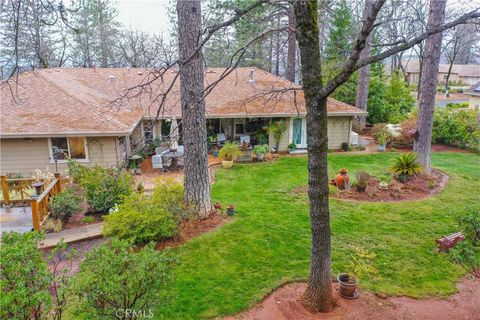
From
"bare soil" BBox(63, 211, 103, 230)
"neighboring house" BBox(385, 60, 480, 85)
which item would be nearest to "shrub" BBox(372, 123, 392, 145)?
"bare soil" BBox(63, 211, 103, 230)

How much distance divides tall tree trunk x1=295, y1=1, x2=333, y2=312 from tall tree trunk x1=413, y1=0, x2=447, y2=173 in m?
8.88

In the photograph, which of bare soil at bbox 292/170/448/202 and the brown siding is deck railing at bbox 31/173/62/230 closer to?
the brown siding

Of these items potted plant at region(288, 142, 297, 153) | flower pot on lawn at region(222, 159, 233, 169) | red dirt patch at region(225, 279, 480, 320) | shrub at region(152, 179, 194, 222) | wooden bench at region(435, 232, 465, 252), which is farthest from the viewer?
potted plant at region(288, 142, 297, 153)

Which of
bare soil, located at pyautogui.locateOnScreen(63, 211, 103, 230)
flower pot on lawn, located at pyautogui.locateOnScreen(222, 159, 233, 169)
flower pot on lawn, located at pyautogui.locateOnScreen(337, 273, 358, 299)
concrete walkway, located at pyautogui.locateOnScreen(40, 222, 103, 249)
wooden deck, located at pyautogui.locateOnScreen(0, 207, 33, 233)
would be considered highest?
flower pot on lawn, located at pyautogui.locateOnScreen(222, 159, 233, 169)

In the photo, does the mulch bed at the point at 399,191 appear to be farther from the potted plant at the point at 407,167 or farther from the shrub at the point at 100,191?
the shrub at the point at 100,191

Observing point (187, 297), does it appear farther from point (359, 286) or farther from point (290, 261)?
point (359, 286)

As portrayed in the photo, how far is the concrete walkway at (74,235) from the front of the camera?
27.6 ft

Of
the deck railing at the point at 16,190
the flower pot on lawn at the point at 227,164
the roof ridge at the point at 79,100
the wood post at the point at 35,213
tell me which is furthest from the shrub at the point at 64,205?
the flower pot on lawn at the point at 227,164

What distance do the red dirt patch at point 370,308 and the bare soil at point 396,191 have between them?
5024 mm

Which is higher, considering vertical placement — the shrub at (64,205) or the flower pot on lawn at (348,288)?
the shrub at (64,205)

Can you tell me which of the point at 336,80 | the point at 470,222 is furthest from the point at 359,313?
the point at 336,80

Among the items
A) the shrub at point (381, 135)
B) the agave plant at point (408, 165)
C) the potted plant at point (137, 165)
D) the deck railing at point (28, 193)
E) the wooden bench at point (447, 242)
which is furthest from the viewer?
the shrub at point (381, 135)

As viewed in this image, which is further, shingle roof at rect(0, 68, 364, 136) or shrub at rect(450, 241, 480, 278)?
shingle roof at rect(0, 68, 364, 136)

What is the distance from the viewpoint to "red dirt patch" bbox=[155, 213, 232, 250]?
8.09 metres
